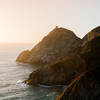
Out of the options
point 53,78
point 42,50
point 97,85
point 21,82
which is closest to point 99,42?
point 97,85

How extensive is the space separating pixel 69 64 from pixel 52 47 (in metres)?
58.7

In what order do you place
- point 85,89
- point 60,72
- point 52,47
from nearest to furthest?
point 85,89 < point 60,72 < point 52,47

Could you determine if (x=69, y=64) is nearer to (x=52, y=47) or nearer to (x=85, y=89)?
(x=85, y=89)

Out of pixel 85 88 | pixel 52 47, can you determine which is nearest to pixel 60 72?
pixel 85 88

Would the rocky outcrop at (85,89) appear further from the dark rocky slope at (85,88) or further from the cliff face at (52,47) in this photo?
the cliff face at (52,47)

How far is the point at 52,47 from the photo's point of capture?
114m

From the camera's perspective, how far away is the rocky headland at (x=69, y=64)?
1257 inches

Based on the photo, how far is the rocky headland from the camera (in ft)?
105

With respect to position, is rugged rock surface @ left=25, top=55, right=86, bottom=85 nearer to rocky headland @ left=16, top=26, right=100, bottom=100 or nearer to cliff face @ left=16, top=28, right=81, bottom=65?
rocky headland @ left=16, top=26, right=100, bottom=100

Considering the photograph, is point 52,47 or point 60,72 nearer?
point 60,72

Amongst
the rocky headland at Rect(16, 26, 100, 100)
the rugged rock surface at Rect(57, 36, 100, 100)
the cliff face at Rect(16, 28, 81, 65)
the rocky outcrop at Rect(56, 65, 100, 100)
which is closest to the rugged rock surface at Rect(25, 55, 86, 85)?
the rocky headland at Rect(16, 26, 100, 100)

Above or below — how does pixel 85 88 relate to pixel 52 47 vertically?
below

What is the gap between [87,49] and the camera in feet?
142

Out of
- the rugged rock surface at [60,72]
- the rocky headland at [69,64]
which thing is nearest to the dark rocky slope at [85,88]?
the rocky headland at [69,64]
